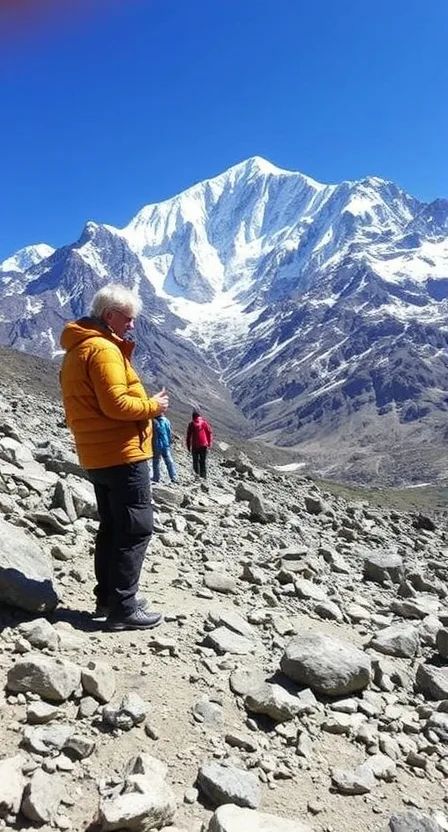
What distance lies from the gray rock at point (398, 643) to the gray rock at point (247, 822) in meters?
3.76

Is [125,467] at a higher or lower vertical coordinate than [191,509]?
higher

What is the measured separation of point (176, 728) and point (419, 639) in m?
4.08

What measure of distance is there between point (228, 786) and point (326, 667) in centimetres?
185

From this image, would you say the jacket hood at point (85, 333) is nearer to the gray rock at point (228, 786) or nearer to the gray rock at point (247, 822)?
the gray rock at point (228, 786)

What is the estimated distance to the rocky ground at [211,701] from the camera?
4.32 meters

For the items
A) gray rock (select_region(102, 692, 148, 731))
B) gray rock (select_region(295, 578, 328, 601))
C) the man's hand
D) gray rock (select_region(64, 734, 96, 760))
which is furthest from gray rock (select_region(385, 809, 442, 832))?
gray rock (select_region(295, 578, 328, 601))

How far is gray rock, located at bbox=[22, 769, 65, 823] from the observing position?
12.8 ft

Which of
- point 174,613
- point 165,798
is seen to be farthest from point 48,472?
point 165,798

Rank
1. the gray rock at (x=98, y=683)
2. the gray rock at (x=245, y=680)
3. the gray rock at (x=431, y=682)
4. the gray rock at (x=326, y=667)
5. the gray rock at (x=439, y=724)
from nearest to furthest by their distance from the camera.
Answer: the gray rock at (x=98, y=683) → the gray rock at (x=439, y=724) → the gray rock at (x=245, y=680) → the gray rock at (x=326, y=667) → the gray rock at (x=431, y=682)

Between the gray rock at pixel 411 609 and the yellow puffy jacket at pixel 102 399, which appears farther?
the gray rock at pixel 411 609

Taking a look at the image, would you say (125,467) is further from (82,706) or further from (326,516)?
(326,516)

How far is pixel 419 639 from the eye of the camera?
8188 mm

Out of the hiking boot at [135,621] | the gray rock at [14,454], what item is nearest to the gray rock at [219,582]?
the hiking boot at [135,621]

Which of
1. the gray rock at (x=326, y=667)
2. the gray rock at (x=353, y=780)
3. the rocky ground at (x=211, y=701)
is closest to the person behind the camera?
the rocky ground at (x=211, y=701)
